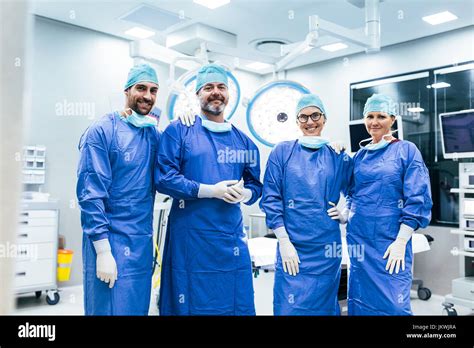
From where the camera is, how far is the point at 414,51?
3752mm

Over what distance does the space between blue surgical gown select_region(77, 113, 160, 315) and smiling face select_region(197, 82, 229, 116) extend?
32cm

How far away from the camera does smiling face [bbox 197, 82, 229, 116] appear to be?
1603 millimetres

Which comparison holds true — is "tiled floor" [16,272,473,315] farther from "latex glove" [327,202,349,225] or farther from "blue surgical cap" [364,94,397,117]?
"blue surgical cap" [364,94,397,117]

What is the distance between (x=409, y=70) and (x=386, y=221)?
9.00 feet

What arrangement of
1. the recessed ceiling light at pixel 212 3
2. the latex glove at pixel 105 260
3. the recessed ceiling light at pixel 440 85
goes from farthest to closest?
the recessed ceiling light at pixel 440 85 → the recessed ceiling light at pixel 212 3 → the latex glove at pixel 105 260

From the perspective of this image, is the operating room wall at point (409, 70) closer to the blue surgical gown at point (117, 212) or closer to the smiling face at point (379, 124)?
the smiling face at point (379, 124)

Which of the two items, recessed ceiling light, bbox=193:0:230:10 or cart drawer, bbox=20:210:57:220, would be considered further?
cart drawer, bbox=20:210:57:220

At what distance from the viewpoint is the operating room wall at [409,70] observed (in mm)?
3614

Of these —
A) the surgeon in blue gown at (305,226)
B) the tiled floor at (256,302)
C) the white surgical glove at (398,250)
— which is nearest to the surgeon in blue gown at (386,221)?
the white surgical glove at (398,250)

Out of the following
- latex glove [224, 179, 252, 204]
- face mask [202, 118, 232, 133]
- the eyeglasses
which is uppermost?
the eyeglasses

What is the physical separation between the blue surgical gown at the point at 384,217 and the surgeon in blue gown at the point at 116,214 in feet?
2.77

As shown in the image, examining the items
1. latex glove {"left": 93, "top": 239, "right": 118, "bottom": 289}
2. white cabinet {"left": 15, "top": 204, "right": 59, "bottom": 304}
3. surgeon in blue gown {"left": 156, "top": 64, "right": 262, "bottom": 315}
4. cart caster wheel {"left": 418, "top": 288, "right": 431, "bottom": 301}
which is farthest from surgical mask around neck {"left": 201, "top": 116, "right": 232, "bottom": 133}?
cart caster wheel {"left": 418, "top": 288, "right": 431, "bottom": 301}

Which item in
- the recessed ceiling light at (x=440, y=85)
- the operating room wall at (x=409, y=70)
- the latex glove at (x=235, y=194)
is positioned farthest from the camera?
the recessed ceiling light at (x=440, y=85)

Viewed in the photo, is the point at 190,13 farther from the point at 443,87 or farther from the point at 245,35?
the point at 443,87
